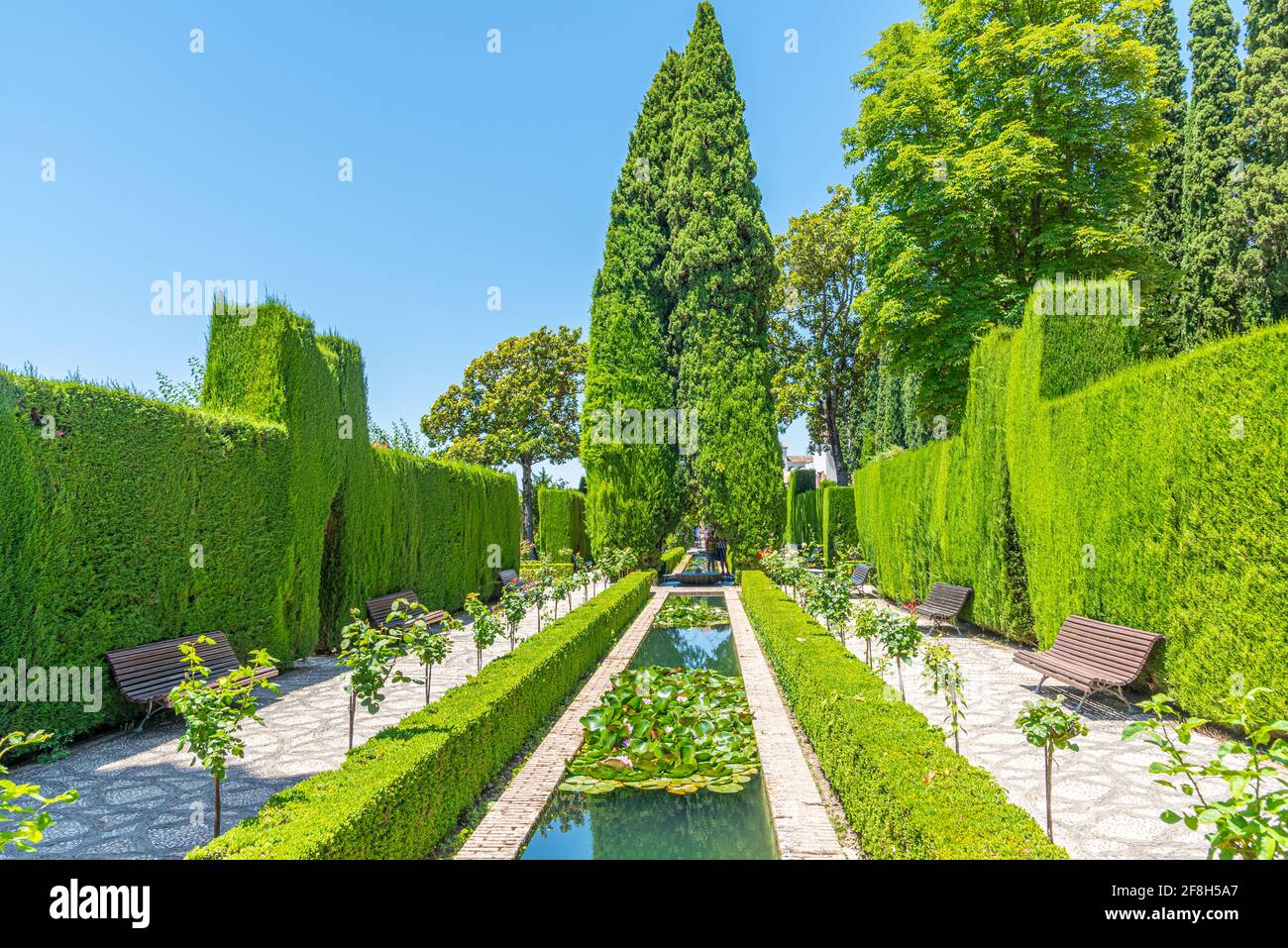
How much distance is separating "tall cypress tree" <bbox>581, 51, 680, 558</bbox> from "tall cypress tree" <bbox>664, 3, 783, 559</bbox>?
70 cm

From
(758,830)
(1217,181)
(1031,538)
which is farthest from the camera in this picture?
(1217,181)

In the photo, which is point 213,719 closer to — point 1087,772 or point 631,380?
point 1087,772

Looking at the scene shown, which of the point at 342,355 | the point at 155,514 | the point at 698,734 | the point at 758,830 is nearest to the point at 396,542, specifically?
the point at 342,355

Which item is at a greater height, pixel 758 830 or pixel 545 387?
pixel 545 387

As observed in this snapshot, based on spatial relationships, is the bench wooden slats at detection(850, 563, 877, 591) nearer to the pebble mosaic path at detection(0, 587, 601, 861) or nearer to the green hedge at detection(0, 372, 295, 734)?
the pebble mosaic path at detection(0, 587, 601, 861)

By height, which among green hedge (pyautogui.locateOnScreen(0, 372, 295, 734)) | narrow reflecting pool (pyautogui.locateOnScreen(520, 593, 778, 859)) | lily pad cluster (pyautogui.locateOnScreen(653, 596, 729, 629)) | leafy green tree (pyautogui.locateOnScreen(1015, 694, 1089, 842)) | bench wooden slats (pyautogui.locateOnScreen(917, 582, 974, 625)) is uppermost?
green hedge (pyautogui.locateOnScreen(0, 372, 295, 734))

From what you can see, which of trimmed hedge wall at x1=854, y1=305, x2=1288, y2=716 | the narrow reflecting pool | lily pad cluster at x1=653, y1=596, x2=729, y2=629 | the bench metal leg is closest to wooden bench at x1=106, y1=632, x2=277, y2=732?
the bench metal leg

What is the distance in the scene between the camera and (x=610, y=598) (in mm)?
14391

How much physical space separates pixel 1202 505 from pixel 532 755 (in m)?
7.10

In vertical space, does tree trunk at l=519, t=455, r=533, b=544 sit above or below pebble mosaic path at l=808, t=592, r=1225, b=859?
above

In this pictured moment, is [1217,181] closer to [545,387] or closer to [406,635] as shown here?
[406,635]

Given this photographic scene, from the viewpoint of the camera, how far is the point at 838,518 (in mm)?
27516

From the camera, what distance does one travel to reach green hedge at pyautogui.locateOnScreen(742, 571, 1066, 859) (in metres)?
3.17

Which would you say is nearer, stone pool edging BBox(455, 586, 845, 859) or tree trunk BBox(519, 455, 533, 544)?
stone pool edging BBox(455, 586, 845, 859)
